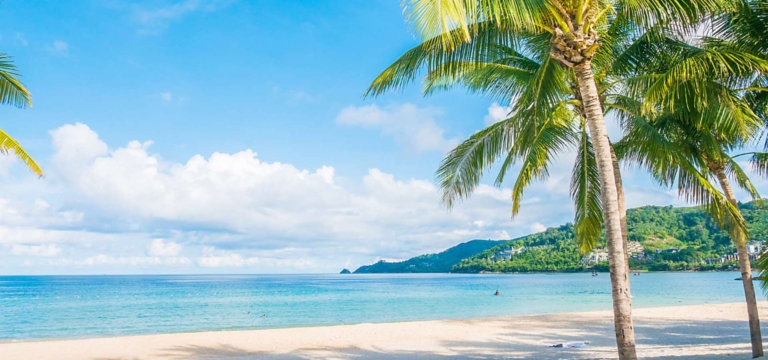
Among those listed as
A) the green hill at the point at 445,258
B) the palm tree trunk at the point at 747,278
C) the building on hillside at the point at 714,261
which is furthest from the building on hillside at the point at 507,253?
the palm tree trunk at the point at 747,278

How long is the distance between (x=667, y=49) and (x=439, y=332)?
984 cm

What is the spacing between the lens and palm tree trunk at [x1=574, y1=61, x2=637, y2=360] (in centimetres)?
516

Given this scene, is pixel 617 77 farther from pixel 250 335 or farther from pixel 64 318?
pixel 64 318

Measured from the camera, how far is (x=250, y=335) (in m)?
15.4

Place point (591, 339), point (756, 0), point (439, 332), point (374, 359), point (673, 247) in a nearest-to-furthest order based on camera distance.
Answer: point (756, 0) < point (374, 359) < point (591, 339) < point (439, 332) < point (673, 247)

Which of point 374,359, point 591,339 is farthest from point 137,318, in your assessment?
point 591,339

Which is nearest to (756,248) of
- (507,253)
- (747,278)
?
(747,278)

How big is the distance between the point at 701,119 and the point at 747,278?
3042mm

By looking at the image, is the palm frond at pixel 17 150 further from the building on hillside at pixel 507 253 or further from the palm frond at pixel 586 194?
the building on hillside at pixel 507 253

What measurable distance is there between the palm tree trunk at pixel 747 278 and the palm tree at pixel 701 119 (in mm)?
12

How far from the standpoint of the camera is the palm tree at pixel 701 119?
252 inches

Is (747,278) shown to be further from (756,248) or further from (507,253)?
(507,253)

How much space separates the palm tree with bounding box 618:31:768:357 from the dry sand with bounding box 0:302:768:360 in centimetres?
293

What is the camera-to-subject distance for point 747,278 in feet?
26.3
